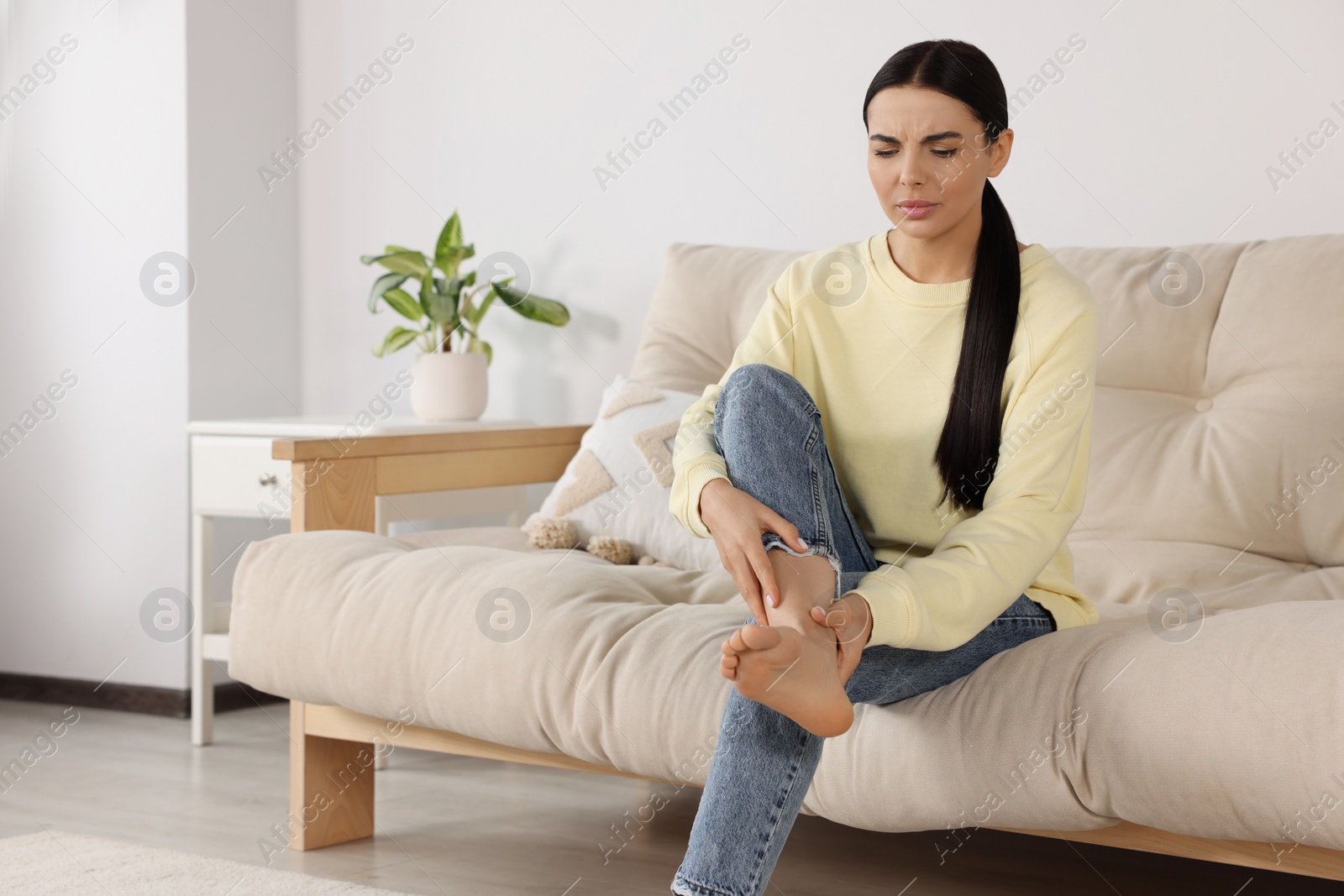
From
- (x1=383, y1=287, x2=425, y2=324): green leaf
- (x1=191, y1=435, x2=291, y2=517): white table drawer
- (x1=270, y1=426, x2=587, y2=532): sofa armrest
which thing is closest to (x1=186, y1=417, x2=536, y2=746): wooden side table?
(x1=191, y1=435, x2=291, y2=517): white table drawer

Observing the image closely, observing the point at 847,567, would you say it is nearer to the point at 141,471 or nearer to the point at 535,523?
the point at 535,523

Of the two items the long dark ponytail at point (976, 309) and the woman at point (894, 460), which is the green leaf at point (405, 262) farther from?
the long dark ponytail at point (976, 309)

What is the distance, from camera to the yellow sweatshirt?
3.67 ft

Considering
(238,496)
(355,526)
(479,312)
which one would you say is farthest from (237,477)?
(355,526)

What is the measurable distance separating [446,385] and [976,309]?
1.37m

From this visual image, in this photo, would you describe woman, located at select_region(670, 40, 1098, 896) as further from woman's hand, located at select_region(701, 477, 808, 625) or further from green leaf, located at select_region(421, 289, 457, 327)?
green leaf, located at select_region(421, 289, 457, 327)

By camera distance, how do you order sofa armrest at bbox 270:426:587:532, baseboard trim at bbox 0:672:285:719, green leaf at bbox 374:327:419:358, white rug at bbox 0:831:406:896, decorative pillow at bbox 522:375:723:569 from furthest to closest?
baseboard trim at bbox 0:672:285:719
green leaf at bbox 374:327:419:358
decorative pillow at bbox 522:375:723:569
sofa armrest at bbox 270:426:587:532
white rug at bbox 0:831:406:896

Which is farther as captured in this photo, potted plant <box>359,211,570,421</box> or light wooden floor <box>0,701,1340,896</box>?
potted plant <box>359,211,570,421</box>

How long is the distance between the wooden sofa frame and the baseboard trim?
91 centimetres

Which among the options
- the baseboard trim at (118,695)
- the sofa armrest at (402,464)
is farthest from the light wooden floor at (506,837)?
the sofa armrest at (402,464)

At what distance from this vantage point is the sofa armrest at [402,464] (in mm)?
1750

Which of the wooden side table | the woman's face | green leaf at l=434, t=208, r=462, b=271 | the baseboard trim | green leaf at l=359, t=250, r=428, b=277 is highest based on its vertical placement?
the woman's face

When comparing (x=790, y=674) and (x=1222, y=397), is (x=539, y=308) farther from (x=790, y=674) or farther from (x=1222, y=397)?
(x=790, y=674)

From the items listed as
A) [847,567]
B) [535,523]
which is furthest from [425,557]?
[847,567]
